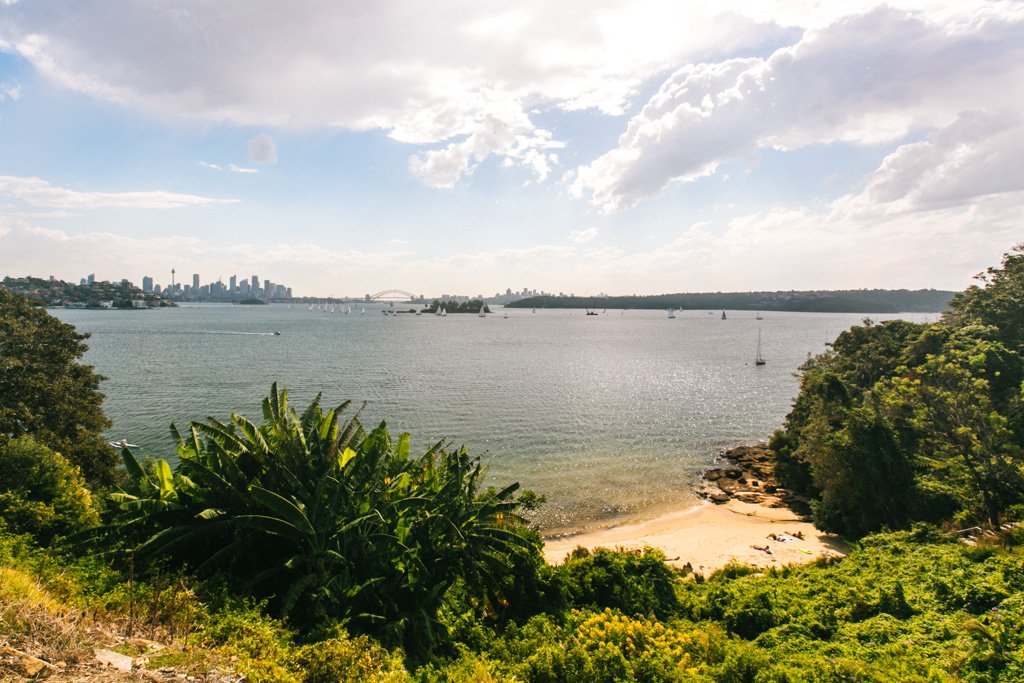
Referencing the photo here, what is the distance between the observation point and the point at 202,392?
175 ft

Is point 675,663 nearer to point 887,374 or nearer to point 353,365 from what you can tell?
point 887,374

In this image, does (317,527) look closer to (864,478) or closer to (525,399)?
(864,478)

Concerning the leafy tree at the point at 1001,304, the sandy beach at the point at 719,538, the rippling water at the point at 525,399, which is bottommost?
the sandy beach at the point at 719,538

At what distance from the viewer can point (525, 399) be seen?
57438 mm

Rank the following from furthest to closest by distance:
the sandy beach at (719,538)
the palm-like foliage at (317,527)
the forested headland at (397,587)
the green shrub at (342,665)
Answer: the sandy beach at (719,538), the palm-like foliage at (317,527), the forested headland at (397,587), the green shrub at (342,665)

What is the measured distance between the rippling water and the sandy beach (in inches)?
69.5

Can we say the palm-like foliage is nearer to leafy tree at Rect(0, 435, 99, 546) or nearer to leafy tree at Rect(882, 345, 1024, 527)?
leafy tree at Rect(0, 435, 99, 546)

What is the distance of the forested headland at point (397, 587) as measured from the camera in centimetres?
766

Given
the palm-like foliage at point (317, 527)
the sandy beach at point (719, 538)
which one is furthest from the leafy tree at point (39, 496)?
the sandy beach at point (719, 538)

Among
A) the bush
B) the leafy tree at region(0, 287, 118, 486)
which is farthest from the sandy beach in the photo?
the leafy tree at region(0, 287, 118, 486)

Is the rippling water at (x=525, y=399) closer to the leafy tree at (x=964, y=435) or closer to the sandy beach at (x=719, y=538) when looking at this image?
the sandy beach at (x=719, y=538)

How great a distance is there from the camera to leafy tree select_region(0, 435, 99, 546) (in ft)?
37.3

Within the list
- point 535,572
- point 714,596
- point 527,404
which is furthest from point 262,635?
point 527,404

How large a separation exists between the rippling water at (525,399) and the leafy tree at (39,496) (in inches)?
639
